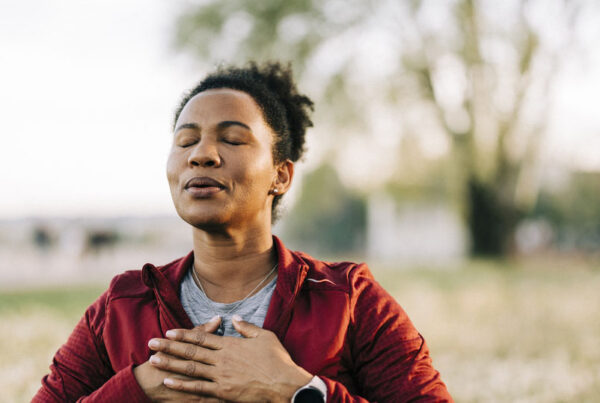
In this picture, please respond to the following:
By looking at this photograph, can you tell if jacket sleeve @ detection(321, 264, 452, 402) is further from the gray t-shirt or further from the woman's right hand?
the woman's right hand

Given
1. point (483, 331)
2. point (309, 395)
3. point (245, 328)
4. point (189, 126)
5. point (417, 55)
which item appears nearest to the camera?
point (309, 395)

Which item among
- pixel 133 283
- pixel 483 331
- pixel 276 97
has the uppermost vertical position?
pixel 483 331

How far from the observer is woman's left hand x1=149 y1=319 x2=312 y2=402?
5.88ft

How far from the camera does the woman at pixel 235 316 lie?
5.98 ft

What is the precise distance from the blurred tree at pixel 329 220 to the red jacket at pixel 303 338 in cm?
2888

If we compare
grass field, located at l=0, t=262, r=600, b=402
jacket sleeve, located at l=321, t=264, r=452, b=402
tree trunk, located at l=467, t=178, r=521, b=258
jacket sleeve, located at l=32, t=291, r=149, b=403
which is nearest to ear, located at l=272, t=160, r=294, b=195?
jacket sleeve, located at l=321, t=264, r=452, b=402

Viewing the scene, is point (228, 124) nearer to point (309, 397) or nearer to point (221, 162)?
point (221, 162)

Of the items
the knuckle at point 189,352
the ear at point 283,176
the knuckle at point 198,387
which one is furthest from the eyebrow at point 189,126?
the knuckle at point 198,387

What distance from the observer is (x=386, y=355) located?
6.30 feet

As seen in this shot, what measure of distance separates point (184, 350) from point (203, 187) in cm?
52

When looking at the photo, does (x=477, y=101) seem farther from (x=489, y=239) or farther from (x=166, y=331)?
(x=166, y=331)

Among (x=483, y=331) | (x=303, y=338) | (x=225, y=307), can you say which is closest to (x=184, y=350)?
(x=225, y=307)

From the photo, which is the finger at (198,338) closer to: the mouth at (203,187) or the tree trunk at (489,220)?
the mouth at (203,187)

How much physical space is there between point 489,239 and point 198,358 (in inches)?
578
